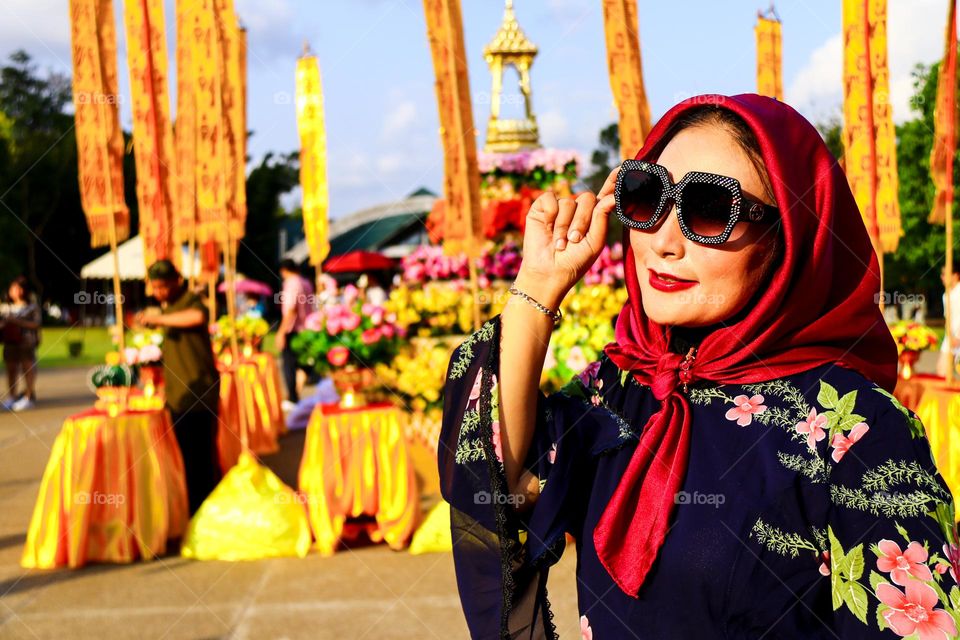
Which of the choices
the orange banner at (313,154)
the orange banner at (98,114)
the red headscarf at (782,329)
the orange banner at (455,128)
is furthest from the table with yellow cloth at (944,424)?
the orange banner at (98,114)

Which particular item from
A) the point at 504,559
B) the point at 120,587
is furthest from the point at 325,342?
the point at 504,559

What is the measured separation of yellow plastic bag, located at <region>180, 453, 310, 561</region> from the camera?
5.39m

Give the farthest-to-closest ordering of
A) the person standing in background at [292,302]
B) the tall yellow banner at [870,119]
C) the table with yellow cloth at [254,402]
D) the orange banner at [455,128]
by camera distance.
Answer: the person standing in background at [292,302] → the table with yellow cloth at [254,402] → the orange banner at [455,128] → the tall yellow banner at [870,119]

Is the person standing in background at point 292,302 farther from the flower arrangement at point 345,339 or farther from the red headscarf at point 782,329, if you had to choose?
the red headscarf at point 782,329

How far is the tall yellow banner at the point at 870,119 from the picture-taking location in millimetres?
5016

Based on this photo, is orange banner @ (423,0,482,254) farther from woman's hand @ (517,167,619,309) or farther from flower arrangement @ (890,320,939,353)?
woman's hand @ (517,167,619,309)

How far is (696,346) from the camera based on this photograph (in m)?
1.45

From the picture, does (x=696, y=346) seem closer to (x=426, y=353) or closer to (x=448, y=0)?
(x=448, y=0)

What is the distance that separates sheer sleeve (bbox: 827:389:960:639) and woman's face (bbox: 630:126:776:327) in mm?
260

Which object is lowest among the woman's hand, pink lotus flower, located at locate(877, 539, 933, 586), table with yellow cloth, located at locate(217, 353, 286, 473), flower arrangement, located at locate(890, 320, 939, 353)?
table with yellow cloth, located at locate(217, 353, 286, 473)

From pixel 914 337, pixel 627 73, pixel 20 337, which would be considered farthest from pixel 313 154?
pixel 20 337

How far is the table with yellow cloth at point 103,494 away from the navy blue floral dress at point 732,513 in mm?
4509

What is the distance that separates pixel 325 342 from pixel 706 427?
15.8 feet

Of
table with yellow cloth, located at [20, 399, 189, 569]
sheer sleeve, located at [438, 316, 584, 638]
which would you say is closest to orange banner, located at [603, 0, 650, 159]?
table with yellow cloth, located at [20, 399, 189, 569]
